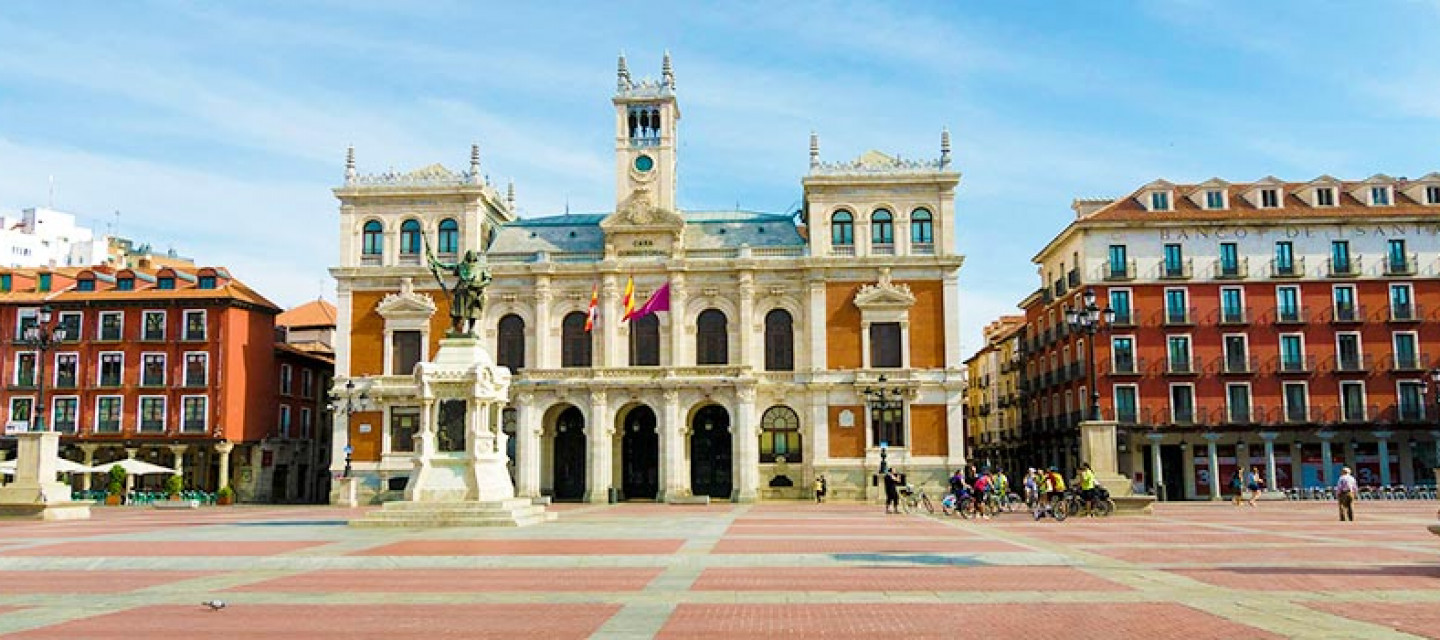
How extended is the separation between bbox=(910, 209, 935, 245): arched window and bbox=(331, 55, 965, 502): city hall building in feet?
0.36

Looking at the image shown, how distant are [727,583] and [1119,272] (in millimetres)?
51684

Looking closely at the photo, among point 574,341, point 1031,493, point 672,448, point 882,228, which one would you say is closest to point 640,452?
point 672,448

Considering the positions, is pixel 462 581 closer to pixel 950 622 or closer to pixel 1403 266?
pixel 950 622

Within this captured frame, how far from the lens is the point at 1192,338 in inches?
2482

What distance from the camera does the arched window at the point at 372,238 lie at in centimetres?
6375

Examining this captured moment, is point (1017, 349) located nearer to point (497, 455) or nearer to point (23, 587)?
Answer: point (497, 455)

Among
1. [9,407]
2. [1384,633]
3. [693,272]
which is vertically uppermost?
[693,272]

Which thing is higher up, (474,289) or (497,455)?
(474,289)

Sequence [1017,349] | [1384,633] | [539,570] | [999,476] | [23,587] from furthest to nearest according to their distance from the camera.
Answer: [1017,349] < [999,476] < [539,570] < [23,587] < [1384,633]

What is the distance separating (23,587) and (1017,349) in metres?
73.1

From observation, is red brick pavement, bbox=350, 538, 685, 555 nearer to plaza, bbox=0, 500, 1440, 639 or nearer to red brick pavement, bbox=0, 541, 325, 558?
plaza, bbox=0, 500, 1440, 639

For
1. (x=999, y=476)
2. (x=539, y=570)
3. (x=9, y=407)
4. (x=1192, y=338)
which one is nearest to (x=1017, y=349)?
(x=1192, y=338)

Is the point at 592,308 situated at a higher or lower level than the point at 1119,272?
lower

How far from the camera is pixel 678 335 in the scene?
61031mm
